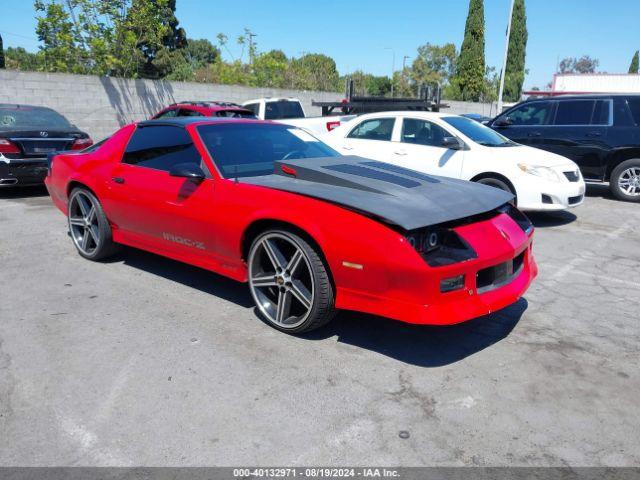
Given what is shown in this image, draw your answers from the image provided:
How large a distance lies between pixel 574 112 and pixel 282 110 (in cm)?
734

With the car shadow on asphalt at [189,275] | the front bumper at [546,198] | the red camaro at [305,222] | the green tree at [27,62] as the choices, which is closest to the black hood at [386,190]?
the red camaro at [305,222]

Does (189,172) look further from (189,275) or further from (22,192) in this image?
(22,192)

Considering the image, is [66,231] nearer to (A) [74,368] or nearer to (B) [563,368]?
(A) [74,368]

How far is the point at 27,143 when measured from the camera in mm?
8508

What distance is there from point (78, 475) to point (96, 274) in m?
3.05

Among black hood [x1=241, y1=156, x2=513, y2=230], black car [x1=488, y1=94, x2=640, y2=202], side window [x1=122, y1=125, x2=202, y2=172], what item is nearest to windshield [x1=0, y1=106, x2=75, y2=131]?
side window [x1=122, y1=125, x2=202, y2=172]

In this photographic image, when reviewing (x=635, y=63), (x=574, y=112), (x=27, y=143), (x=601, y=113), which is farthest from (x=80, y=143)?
(x=635, y=63)

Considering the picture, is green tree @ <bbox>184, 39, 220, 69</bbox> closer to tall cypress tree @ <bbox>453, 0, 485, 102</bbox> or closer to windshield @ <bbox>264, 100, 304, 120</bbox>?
tall cypress tree @ <bbox>453, 0, 485, 102</bbox>

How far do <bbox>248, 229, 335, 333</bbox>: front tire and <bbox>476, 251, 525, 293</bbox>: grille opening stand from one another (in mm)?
956

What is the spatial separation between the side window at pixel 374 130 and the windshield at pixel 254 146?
140 inches

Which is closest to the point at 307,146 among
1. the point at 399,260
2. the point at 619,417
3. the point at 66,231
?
the point at 399,260

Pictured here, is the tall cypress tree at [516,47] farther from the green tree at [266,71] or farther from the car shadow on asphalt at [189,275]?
the car shadow on asphalt at [189,275]

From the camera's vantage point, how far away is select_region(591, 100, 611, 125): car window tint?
31.0 feet

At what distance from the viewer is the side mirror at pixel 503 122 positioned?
10.1 m
